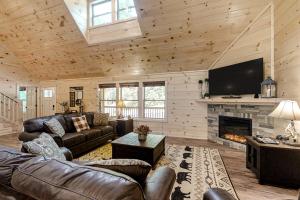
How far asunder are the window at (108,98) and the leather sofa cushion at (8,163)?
538cm

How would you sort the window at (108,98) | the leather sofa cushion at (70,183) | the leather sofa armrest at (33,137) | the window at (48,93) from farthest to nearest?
the window at (48,93) → the window at (108,98) → the leather sofa armrest at (33,137) → the leather sofa cushion at (70,183)

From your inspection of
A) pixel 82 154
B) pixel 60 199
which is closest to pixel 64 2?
pixel 82 154

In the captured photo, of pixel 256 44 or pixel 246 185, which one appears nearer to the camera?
pixel 246 185

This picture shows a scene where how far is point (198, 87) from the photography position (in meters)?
5.32

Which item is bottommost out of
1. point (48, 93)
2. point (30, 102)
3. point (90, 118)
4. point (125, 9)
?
point (90, 118)

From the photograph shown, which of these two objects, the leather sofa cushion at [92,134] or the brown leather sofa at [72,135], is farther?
the leather sofa cushion at [92,134]

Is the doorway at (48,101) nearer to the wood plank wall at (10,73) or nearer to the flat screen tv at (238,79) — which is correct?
the wood plank wall at (10,73)

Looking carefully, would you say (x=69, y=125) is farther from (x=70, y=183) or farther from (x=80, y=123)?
(x=70, y=183)

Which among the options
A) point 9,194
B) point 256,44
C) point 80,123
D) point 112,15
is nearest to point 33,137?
point 80,123

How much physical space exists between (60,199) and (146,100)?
535cm

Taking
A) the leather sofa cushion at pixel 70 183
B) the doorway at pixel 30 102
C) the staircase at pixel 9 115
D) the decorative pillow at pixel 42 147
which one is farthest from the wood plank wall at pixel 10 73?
the leather sofa cushion at pixel 70 183

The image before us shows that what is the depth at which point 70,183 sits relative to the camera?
0.74m

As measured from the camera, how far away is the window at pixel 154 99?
19.1ft

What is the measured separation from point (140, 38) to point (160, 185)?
3897mm
